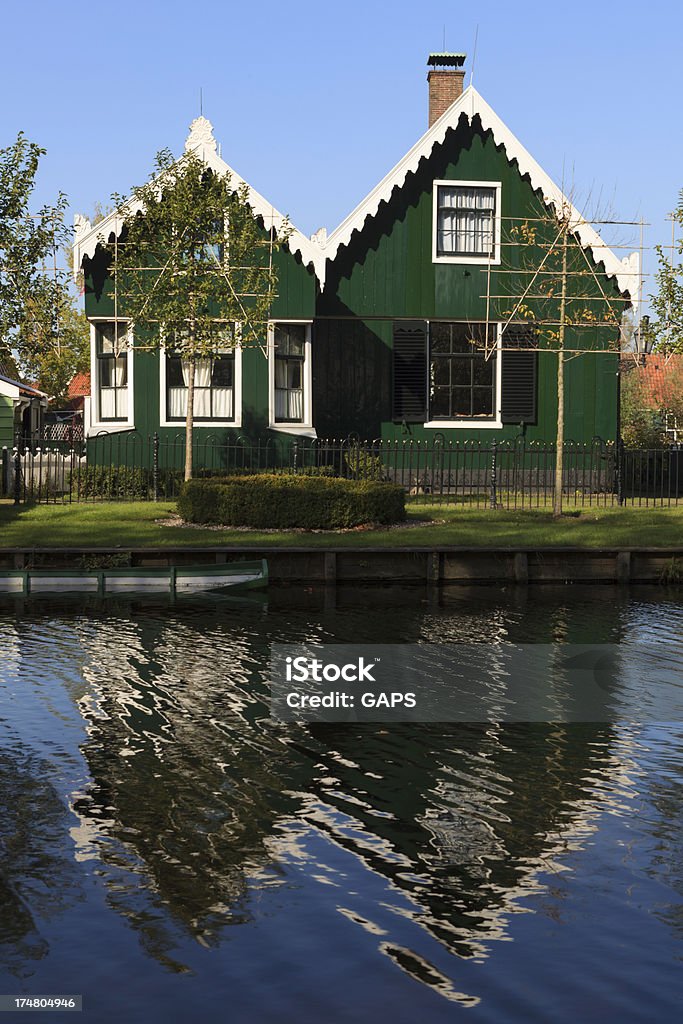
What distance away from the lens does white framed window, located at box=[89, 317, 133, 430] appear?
106 feet

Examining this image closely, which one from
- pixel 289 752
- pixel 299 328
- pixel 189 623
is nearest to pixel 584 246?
pixel 299 328

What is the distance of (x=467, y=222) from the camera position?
33.9 m

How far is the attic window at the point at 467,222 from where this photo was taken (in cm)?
3372

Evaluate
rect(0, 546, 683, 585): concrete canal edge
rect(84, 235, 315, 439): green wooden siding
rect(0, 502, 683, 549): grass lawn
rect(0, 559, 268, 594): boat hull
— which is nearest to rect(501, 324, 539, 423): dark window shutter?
rect(84, 235, 315, 439): green wooden siding

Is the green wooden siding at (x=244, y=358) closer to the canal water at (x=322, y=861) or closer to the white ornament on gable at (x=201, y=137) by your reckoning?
the white ornament on gable at (x=201, y=137)

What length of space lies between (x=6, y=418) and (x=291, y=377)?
1422cm

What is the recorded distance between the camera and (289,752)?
1026cm

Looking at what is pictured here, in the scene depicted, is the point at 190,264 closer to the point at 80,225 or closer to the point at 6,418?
the point at 80,225

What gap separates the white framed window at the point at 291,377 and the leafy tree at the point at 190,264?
2050 mm

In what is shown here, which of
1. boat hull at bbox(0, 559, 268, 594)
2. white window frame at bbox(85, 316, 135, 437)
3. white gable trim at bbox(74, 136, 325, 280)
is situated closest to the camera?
boat hull at bbox(0, 559, 268, 594)

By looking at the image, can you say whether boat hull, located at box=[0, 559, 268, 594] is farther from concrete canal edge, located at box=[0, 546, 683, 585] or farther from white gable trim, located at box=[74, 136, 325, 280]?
white gable trim, located at box=[74, 136, 325, 280]

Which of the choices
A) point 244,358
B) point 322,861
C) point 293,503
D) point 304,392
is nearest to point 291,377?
point 304,392

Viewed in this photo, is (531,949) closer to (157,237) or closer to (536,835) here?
(536,835)

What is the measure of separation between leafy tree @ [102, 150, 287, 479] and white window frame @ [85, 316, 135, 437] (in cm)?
127
